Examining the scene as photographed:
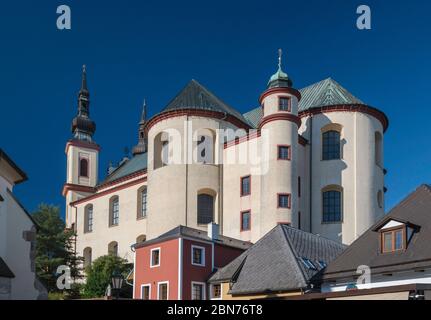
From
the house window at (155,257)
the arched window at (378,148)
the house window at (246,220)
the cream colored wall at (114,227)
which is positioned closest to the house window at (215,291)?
the house window at (155,257)

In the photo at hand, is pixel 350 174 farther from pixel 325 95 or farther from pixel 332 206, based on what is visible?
pixel 325 95

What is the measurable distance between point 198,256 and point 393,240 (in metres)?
15.1

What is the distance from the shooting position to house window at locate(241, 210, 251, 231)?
49.8 m

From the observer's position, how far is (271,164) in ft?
160

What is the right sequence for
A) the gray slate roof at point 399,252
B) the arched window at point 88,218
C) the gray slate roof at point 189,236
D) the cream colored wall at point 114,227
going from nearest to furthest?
the gray slate roof at point 399,252, the gray slate roof at point 189,236, the cream colored wall at point 114,227, the arched window at point 88,218

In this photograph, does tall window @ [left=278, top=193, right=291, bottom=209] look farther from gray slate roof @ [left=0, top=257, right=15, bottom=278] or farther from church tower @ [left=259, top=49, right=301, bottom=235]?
gray slate roof @ [left=0, top=257, right=15, bottom=278]

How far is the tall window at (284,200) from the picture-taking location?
47.9 meters

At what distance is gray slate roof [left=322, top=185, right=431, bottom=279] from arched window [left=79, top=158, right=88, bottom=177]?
52.3m

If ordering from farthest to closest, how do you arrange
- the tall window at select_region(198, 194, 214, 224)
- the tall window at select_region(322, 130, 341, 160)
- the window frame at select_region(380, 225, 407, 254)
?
the tall window at select_region(198, 194, 214, 224), the tall window at select_region(322, 130, 341, 160), the window frame at select_region(380, 225, 407, 254)

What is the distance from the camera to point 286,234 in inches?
1406

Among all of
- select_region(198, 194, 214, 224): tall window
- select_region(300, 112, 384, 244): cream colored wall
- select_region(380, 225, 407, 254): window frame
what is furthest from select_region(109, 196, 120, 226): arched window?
select_region(380, 225, 407, 254): window frame

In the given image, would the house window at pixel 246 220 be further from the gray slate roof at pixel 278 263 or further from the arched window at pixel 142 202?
the arched window at pixel 142 202

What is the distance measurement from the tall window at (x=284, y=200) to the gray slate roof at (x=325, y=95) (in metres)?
9.14
